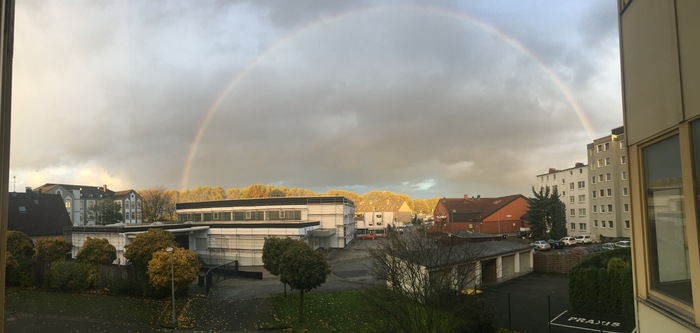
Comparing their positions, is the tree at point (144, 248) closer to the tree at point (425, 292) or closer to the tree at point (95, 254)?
the tree at point (95, 254)

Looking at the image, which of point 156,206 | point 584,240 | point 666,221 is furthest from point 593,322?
point 156,206

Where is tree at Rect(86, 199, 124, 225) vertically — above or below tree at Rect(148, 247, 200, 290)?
above

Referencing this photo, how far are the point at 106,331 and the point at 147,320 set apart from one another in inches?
77.5

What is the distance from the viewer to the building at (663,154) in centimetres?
319

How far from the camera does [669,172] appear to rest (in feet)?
12.1

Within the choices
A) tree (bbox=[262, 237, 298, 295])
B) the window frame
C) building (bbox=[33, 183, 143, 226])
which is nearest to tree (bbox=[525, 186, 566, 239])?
tree (bbox=[262, 237, 298, 295])

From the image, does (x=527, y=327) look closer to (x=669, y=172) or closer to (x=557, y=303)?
(x=557, y=303)

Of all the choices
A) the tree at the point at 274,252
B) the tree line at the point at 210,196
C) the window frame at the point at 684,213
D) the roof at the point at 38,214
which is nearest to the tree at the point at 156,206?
the tree line at the point at 210,196

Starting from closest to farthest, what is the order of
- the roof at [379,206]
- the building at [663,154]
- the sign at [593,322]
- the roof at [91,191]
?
the building at [663,154]
the sign at [593,322]
the roof at [91,191]
the roof at [379,206]

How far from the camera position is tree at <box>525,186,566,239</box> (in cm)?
5062

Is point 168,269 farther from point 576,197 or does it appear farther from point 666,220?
point 576,197

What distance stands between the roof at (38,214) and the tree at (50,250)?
52.6 ft

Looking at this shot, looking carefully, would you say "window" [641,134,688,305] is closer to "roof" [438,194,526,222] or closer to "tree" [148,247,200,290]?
"tree" [148,247,200,290]

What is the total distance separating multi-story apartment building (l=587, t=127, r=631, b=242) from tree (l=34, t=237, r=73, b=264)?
51257 mm
